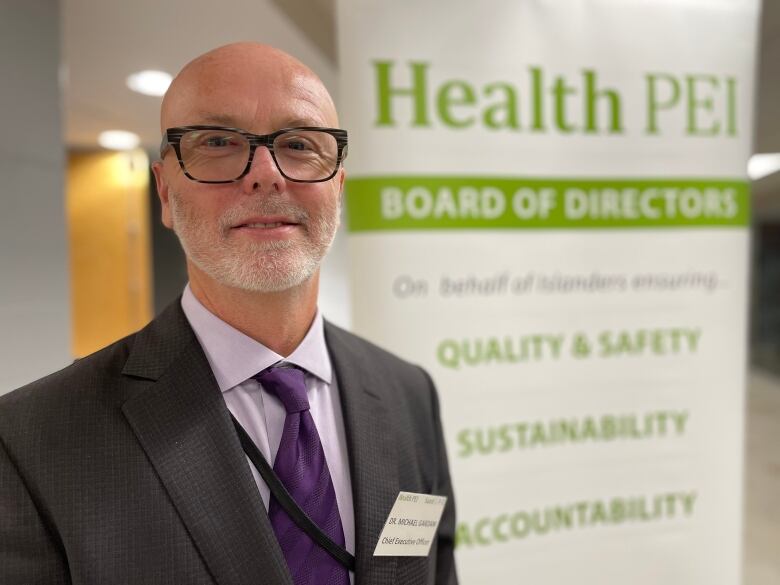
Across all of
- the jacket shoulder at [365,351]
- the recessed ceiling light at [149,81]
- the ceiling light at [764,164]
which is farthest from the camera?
the ceiling light at [764,164]

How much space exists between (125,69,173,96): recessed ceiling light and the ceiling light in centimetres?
611

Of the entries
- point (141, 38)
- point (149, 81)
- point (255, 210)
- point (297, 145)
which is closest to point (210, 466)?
point (255, 210)

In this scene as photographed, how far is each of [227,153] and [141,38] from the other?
149cm

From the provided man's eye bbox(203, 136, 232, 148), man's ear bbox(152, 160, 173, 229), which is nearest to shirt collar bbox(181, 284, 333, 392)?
man's ear bbox(152, 160, 173, 229)

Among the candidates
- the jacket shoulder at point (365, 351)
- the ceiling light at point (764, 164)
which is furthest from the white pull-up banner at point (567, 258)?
the ceiling light at point (764, 164)

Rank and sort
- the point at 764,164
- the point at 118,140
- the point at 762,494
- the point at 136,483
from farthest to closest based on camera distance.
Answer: the point at 764,164 → the point at 762,494 → the point at 118,140 → the point at 136,483

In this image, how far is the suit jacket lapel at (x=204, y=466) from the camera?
31.3 inches

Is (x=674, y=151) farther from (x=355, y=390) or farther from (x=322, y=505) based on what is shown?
(x=322, y=505)

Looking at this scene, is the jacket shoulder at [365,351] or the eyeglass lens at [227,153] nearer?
the eyeglass lens at [227,153]

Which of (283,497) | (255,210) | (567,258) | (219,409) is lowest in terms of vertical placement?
(283,497)

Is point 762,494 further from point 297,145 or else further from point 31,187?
point 31,187

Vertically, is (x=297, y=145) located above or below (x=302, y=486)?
above

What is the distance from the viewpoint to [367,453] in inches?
38.5

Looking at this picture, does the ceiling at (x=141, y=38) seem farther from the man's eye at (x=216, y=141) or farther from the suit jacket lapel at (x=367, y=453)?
the suit jacket lapel at (x=367, y=453)
